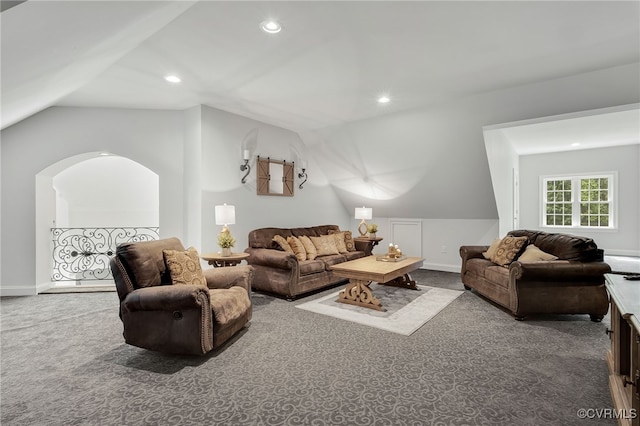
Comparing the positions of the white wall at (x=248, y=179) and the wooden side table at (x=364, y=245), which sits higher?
the white wall at (x=248, y=179)

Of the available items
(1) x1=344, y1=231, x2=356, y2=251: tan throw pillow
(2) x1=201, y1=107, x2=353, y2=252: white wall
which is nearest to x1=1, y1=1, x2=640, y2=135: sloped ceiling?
(2) x1=201, y1=107, x2=353, y2=252: white wall

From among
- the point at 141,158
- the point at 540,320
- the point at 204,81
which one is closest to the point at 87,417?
the point at 204,81

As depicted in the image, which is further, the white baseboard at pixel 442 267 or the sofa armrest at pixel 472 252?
the white baseboard at pixel 442 267

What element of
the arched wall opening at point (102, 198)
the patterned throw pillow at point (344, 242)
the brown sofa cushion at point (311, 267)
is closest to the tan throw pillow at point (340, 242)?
the patterned throw pillow at point (344, 242)

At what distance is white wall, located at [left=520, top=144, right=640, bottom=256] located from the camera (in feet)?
25.3

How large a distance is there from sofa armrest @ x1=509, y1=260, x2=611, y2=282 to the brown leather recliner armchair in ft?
10.4

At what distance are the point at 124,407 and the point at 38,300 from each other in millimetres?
3580

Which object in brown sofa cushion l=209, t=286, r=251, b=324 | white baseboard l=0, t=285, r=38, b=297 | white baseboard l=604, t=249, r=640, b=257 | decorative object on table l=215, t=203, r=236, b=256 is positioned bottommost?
white baseboard l=0, t=285, r=38, b=297

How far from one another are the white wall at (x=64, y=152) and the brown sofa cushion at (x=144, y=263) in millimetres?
2044

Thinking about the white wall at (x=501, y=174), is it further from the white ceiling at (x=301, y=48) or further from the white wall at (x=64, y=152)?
the white wall at (x=64, y=152)

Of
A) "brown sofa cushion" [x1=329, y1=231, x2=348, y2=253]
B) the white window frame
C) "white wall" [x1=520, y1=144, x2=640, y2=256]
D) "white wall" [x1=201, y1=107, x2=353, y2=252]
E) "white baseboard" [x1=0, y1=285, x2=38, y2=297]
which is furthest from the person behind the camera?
the white window frame

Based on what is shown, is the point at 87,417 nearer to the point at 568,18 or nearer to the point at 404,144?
the point at 568,18

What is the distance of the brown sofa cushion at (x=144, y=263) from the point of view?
278cm

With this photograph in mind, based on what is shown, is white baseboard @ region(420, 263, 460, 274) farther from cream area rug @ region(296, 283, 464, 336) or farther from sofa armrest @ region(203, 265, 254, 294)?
sofa armrest @ region(203, 265, 254, 294)
